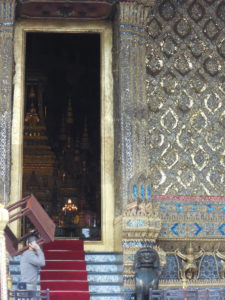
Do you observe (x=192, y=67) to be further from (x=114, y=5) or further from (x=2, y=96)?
(x=2, y=96)

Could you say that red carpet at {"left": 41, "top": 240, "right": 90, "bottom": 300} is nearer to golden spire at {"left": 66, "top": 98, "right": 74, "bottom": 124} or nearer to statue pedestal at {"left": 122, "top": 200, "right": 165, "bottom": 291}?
statue pedestal at {"left": 122, "top": 200, "right": 165, "bottom": 291}

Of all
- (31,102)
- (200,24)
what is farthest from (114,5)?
(31,102)

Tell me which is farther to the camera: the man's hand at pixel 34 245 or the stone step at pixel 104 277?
the stone step at pixel 104 277

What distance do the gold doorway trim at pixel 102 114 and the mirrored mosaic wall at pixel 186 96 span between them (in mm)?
600

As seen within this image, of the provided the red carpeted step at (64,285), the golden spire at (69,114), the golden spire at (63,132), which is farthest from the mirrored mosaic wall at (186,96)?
the golden spire at (63,132)

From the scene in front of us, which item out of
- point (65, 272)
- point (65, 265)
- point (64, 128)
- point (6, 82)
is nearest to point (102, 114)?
point (6, 82)

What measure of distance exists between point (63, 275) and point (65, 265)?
332 mm

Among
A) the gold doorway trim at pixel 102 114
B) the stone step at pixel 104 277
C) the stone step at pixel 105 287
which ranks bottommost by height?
the stone step at pixel 105 287

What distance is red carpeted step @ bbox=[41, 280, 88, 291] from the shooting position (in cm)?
1016

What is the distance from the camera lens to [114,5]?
37.2ft

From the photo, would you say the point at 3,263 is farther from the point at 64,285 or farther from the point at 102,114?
the point at 102,114

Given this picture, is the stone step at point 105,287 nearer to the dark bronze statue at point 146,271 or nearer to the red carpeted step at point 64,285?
the red carpeted step at point 64,285

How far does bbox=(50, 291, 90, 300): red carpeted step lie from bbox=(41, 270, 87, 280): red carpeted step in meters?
0.42

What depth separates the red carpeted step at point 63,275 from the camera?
10461 millimetres
